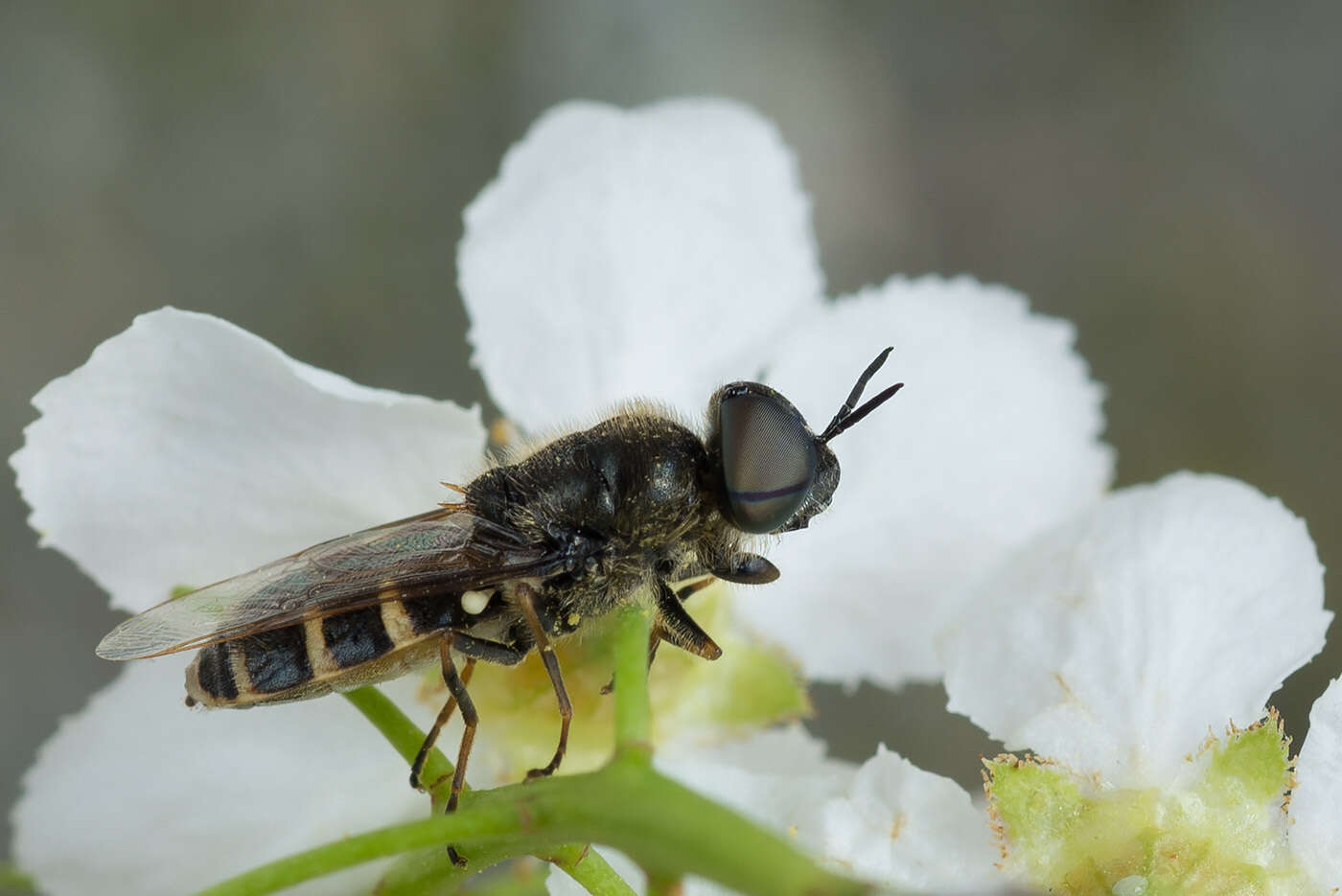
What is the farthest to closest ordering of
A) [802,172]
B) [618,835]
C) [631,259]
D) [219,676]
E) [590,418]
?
[802,172] < [631,259] < [590,418] < [219,676] < [618,835]

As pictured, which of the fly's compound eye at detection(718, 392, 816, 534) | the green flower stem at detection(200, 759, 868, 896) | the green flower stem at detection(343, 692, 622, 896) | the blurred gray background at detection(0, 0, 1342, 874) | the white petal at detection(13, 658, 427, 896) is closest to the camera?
the green flower stem at detection(200, 759, 868, 896)

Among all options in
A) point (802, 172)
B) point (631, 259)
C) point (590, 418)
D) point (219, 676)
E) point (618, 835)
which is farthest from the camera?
point (802, 172)

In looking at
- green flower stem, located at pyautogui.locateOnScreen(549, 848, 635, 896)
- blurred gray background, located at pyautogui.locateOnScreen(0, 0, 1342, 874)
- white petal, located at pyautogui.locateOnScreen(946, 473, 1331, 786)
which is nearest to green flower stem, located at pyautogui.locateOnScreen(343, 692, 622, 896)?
green flower stem, located at pyautogui.locateOnScreen(549, 848, 635, 896)

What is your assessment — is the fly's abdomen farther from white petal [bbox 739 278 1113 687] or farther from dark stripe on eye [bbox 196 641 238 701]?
white petal [bbox 739 278 1113 687]

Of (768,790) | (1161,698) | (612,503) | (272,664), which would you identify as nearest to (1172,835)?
(1161,698)

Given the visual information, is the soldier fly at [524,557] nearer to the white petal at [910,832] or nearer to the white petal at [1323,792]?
the white petal at [910,832]

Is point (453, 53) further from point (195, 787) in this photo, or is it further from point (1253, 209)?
point (195, 787)

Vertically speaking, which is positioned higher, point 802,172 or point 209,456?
point 802,172

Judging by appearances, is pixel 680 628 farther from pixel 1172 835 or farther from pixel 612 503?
pixel 1172 835
